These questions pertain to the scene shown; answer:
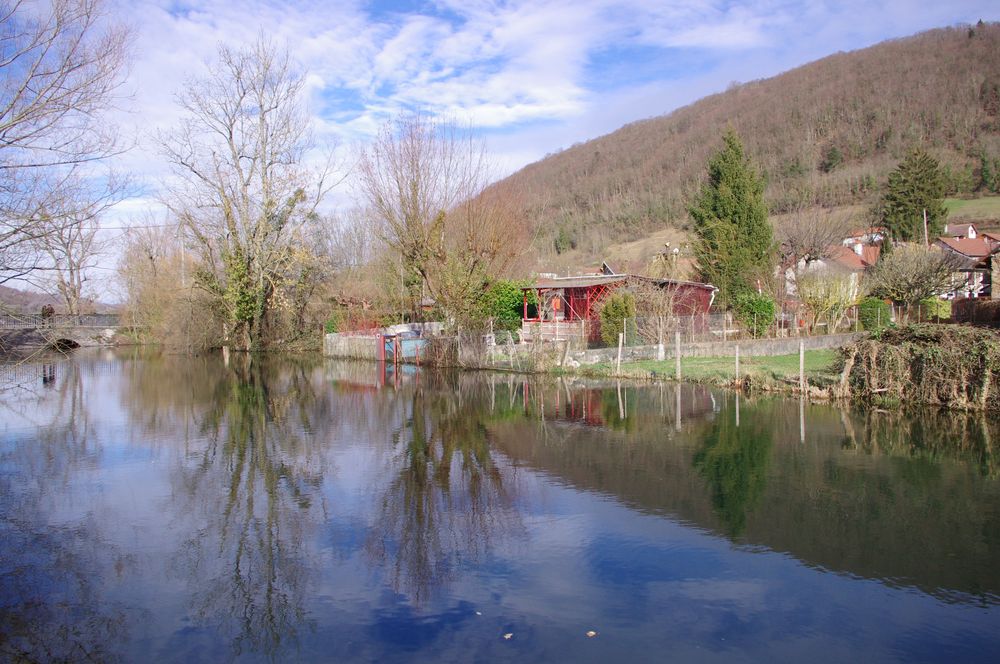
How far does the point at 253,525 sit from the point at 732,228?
34.9m

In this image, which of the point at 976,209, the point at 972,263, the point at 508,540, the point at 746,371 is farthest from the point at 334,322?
the point at 976,209

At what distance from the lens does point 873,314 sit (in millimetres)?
31375

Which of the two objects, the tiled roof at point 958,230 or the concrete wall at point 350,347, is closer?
the concrete wall at point 350,347

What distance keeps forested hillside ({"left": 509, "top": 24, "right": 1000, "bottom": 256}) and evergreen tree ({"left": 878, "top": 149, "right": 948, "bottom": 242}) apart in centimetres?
1297

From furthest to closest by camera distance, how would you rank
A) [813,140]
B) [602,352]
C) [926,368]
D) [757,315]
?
[813,140] < [757,315] < [602,352] < [926,368]

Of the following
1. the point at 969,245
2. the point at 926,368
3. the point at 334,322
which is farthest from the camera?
the point at 969,245

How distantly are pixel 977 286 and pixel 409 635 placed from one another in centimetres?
5403

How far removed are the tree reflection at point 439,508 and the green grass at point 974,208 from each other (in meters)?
68.9

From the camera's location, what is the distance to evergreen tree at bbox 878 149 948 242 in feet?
189

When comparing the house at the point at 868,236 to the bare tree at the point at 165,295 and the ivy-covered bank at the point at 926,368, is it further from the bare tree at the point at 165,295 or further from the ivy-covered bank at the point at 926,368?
the bare tree at the point at 165,295

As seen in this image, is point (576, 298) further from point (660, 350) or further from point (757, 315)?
point (660, 350)

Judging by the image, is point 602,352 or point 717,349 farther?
point 717,349

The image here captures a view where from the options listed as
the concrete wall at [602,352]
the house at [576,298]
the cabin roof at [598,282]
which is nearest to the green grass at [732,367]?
the concrete wall at [602,352]

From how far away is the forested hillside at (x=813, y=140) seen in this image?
3204 inches
